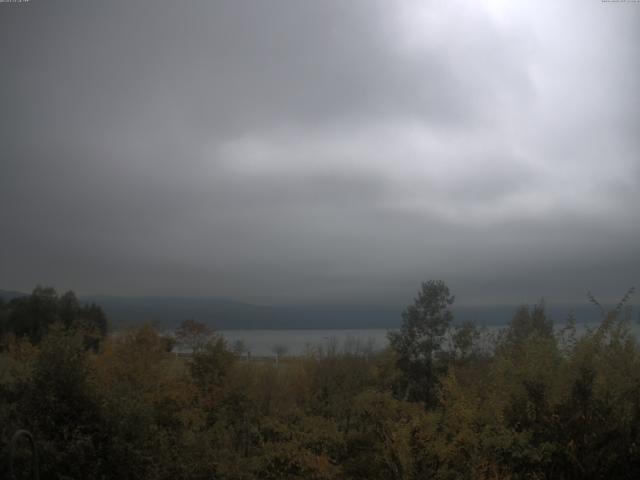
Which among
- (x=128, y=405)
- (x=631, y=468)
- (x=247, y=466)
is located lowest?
(x=247, y=466)

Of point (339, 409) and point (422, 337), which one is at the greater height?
point (422, 337)

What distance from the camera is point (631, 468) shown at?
12.9 meters

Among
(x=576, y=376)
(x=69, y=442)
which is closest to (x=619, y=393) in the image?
(x=576, y=376)

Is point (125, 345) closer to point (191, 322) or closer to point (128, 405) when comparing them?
point (191, 322)

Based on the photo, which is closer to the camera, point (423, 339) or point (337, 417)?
point (337, 417)

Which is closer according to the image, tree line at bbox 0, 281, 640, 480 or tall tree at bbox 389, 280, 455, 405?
tree line at bbox 0, 281, 640, 480

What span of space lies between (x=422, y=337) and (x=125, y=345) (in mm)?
13202

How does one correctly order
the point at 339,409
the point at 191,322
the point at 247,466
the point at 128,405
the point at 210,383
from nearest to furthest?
the point at 128,405 → the point at 247,466 → the point at 339,409 → the point at 210,383 → the point at 191,322

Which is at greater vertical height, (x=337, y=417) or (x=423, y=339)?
(x=423, y=339)

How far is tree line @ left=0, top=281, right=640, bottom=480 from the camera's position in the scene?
13.3m

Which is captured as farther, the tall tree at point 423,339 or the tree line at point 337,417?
the tall tree at point 423,339

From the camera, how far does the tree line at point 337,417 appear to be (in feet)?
43.5

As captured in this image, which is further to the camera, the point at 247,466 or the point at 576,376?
the point at 247,466

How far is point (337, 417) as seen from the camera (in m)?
21.4
